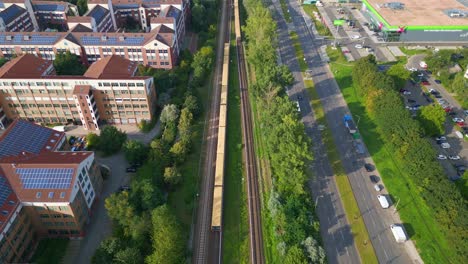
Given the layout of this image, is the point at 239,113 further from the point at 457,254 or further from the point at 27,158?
the point at 457,254

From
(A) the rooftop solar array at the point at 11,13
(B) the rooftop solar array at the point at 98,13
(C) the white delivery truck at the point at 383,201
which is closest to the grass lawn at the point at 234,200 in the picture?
(C) the white delivery truck at the point at 383,201

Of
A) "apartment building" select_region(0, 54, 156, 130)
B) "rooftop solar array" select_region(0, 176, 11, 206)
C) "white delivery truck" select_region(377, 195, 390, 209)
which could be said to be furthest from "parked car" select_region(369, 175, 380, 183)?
"rooftop solar array" select_region(0, 176, 11, 206)

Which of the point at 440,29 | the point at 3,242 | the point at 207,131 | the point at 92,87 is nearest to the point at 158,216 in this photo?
the point at 3,242

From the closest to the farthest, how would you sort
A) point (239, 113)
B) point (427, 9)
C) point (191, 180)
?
point (191, 180)
point (239, 113)
point (427, 9)

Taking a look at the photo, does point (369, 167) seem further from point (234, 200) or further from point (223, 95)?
point (223, 95)

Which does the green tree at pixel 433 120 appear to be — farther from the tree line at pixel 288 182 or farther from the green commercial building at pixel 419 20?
the green commercial building at pixel 419 20
